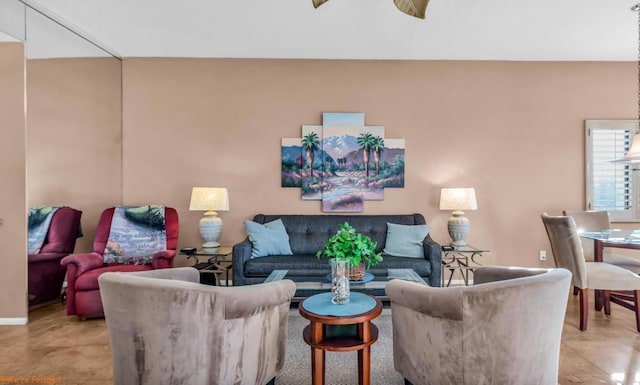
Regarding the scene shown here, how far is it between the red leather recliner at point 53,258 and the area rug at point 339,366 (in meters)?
2.52

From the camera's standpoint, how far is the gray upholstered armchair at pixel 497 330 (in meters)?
1.29

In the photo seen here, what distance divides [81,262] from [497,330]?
132 inches

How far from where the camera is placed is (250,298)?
1359 mm

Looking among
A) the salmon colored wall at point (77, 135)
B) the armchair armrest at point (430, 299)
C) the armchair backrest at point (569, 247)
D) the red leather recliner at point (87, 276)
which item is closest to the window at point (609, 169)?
the armchair backrest at point (569, 247)

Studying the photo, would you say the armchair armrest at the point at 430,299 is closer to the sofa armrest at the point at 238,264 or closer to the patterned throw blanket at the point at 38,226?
the sofa armrest at the point at 238,264

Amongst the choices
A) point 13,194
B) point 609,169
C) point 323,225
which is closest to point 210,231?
point 323,225

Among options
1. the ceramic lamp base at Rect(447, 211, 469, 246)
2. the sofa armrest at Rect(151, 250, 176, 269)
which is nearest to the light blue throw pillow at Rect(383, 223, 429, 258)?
the ceramic lamp base at Rect(447, 211, 469, 246)

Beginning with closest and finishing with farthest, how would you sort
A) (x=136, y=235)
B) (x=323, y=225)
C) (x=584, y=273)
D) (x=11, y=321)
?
1. (x=584, y=273)
2. (x=11, y=321)
3. (x=136, y=235)
4. (x=323, y=225)

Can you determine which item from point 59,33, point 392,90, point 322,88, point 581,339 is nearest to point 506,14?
point 392,90

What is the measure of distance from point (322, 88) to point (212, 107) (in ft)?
4.79

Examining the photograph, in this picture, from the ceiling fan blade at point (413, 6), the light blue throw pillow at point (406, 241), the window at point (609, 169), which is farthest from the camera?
the window at point (609, 169)

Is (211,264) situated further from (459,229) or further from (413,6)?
(413,6)

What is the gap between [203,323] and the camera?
4.23 feet

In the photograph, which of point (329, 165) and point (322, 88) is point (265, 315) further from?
point (322, 88)
